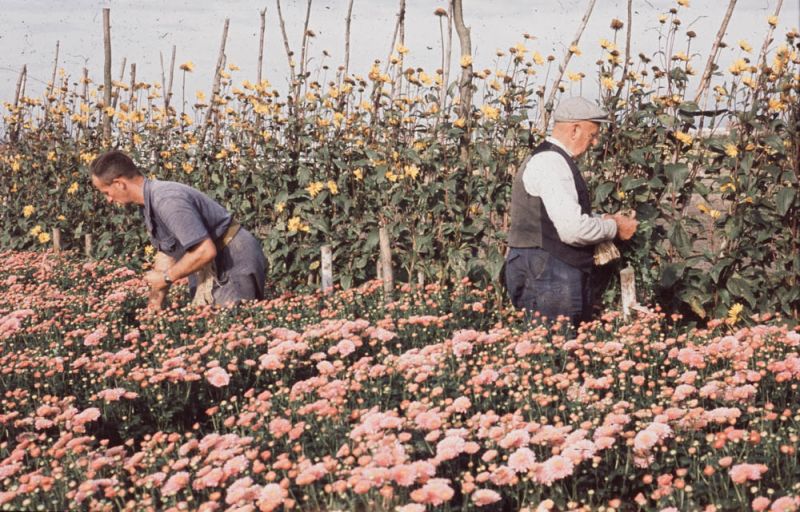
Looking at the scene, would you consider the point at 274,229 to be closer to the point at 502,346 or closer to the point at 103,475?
the point at 502,346

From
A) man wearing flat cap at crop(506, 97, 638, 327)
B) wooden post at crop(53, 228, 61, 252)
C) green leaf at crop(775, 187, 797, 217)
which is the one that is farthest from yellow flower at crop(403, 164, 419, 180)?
wooden post at crop(53, 228, 61, 252)

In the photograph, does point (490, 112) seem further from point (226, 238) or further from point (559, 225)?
point (226, 238)

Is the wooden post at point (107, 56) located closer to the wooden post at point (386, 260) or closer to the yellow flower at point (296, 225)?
the yellow flower at point (296, 225)

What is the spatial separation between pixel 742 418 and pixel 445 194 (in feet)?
9.98

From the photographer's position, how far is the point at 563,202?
4102 millimetres

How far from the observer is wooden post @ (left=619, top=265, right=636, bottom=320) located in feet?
15.6

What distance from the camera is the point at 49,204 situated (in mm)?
10203

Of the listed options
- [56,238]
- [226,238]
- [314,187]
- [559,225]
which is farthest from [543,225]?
[56,238]

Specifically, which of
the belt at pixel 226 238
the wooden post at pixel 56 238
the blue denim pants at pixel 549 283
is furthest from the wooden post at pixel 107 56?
the blue denim pants at pixel 549 283

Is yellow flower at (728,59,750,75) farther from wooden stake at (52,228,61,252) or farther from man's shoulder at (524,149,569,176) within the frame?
wooden stake at (52,228,61,252)

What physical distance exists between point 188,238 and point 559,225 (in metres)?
2.20

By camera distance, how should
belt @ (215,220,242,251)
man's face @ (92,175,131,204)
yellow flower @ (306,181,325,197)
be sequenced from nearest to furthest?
man's face @ (92,175,131,204) → belt @ (215,220,242,251) → yellow flower @ (306,181,325,197)

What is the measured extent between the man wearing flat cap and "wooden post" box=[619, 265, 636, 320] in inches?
9.6

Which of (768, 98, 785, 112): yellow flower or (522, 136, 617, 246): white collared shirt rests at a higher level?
(768, 98, 785, 112): yellow flower
